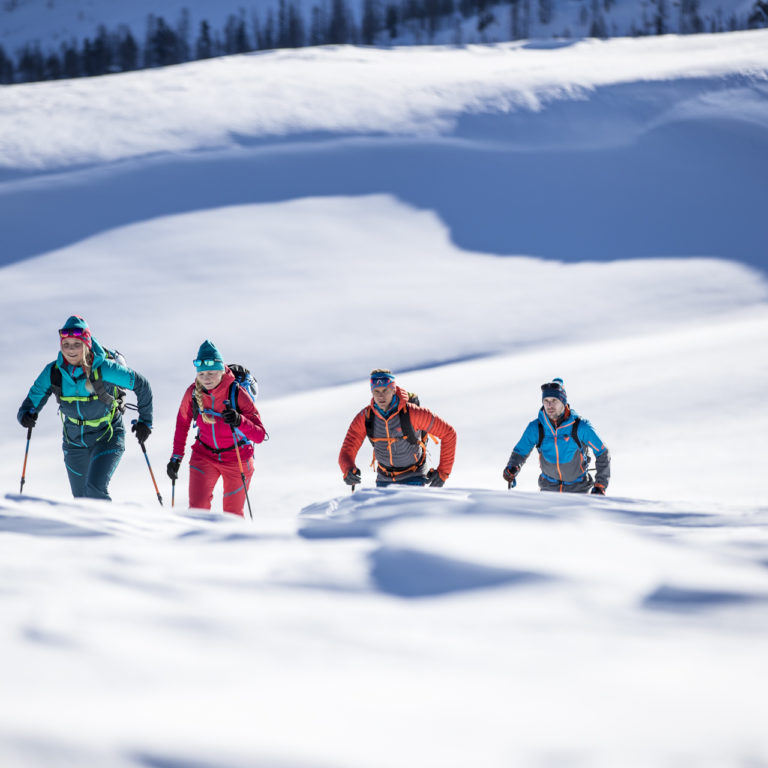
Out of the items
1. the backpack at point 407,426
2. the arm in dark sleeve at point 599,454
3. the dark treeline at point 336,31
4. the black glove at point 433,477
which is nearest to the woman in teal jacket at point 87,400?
the backpack at point 407,426

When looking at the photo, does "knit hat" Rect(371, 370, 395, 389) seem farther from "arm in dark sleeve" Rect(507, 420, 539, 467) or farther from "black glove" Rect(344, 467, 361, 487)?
"arm in dark sleeve" Rect(507, 420, 539, 467)

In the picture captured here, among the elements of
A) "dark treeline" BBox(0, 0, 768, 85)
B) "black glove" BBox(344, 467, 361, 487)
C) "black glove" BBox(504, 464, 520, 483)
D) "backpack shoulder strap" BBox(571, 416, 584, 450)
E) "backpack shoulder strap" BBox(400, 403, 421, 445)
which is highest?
"dark treeline" BBox(0, 0, 768, 85)


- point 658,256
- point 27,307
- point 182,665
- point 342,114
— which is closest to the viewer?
point 182,665

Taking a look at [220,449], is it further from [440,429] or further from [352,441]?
[440,429]

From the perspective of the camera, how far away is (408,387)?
14.5 meters

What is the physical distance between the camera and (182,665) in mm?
2895

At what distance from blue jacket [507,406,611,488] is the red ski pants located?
7.78ft

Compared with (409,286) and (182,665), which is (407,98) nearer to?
(409,286)

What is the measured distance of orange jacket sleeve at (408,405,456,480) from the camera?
6.95 meters

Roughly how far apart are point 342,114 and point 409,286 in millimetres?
8717

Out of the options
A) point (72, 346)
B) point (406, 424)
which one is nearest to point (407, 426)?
point (406, 424)

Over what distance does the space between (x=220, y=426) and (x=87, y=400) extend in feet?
3.49

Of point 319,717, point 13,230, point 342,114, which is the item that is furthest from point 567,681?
point 342,114

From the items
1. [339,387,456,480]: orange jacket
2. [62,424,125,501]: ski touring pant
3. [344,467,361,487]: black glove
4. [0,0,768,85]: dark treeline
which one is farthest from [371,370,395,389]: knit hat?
[0,0,768,85]: dark treeline
